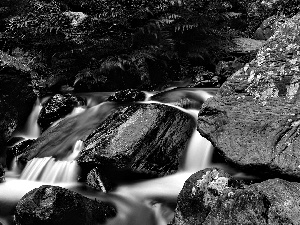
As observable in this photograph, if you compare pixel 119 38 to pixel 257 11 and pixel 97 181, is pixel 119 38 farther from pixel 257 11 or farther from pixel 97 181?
pixel 257 11

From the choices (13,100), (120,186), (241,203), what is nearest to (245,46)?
(13,100)

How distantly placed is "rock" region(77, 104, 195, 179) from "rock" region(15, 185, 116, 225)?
134 centimetres

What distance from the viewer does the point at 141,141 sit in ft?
18.5

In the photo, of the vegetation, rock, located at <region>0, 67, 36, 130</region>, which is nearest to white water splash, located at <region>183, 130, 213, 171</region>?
the vegetation

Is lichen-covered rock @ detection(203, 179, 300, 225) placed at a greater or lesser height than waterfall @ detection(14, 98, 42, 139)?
greater

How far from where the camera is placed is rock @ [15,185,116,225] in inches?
153

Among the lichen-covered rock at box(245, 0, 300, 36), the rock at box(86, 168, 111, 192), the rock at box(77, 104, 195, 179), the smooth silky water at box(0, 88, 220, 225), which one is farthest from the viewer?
the lichen-covered rock at box(245, 0, 300, 36)

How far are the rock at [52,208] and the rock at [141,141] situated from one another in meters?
1.34

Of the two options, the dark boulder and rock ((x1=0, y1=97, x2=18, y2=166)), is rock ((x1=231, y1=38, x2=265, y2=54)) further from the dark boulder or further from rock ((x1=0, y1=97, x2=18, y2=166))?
rock ((x1=0, y1=97, x2=18, y2=166))

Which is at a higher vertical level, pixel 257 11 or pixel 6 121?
pixel 257 11

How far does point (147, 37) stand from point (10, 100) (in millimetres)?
4141

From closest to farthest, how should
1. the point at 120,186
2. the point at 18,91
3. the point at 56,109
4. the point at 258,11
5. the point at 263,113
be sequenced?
the point at 263,113 → the point at 120,186 → the point at 56,109 → the point at 18,91 → the point at 258,11

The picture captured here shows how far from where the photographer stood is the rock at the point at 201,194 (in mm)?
3633

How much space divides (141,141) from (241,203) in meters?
2.75
